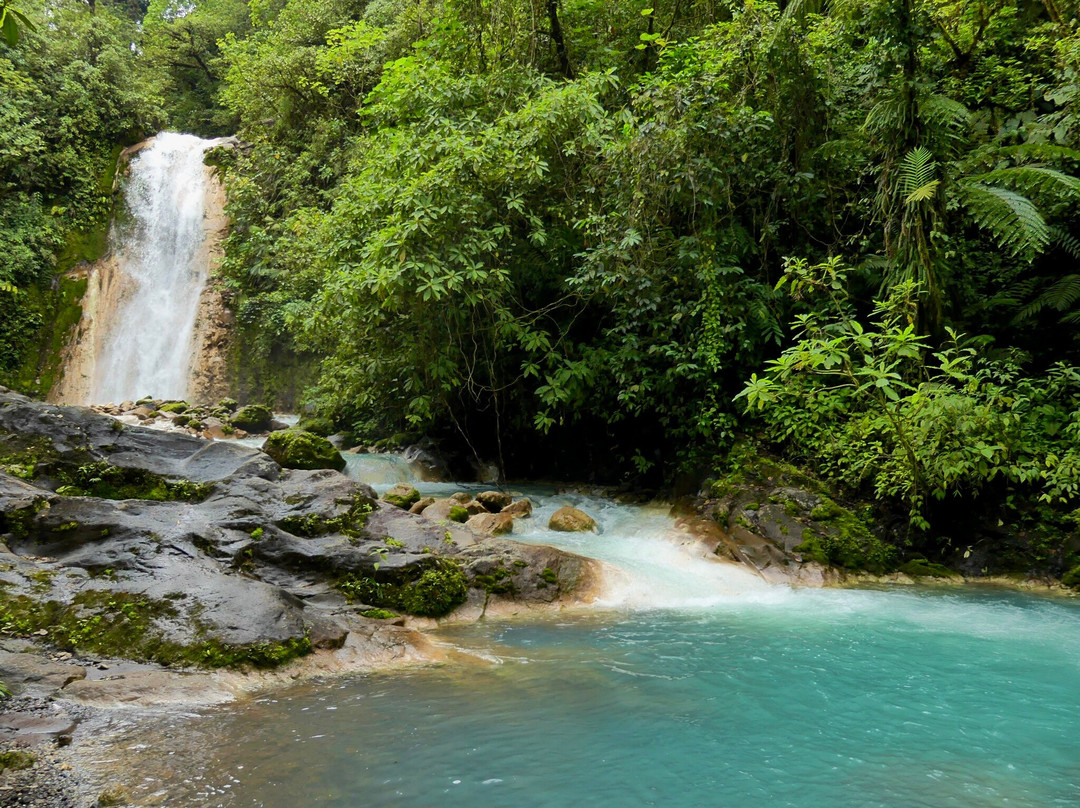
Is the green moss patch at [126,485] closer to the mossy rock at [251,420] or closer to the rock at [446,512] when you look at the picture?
the rock at [446,512]

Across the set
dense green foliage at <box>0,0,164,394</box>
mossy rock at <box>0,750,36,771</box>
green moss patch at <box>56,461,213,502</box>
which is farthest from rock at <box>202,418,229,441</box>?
mossy rock at <box>0,750,36,771</box>

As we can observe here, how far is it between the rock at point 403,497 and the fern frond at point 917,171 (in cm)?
685

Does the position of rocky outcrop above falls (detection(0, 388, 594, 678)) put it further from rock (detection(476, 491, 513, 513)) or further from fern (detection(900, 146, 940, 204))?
fern (detection(900, 146, 940, 204))

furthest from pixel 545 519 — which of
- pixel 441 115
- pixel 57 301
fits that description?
pixel 57 301

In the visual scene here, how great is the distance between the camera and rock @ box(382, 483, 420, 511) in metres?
8.88

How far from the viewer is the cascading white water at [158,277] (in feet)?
64.6

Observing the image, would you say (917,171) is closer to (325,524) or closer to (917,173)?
(917,173)

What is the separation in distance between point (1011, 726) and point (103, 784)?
4.74 m

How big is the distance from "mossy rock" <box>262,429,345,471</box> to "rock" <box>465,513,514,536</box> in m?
3.02

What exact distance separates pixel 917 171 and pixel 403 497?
23.6 feet

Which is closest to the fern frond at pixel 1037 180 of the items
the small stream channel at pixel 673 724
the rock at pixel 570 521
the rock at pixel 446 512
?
the small stream channel at pixel 673 724

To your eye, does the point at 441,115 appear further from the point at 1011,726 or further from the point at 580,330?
the point at 1011,726

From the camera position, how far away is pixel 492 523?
28.4 feet

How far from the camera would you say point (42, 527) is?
5.25 m
